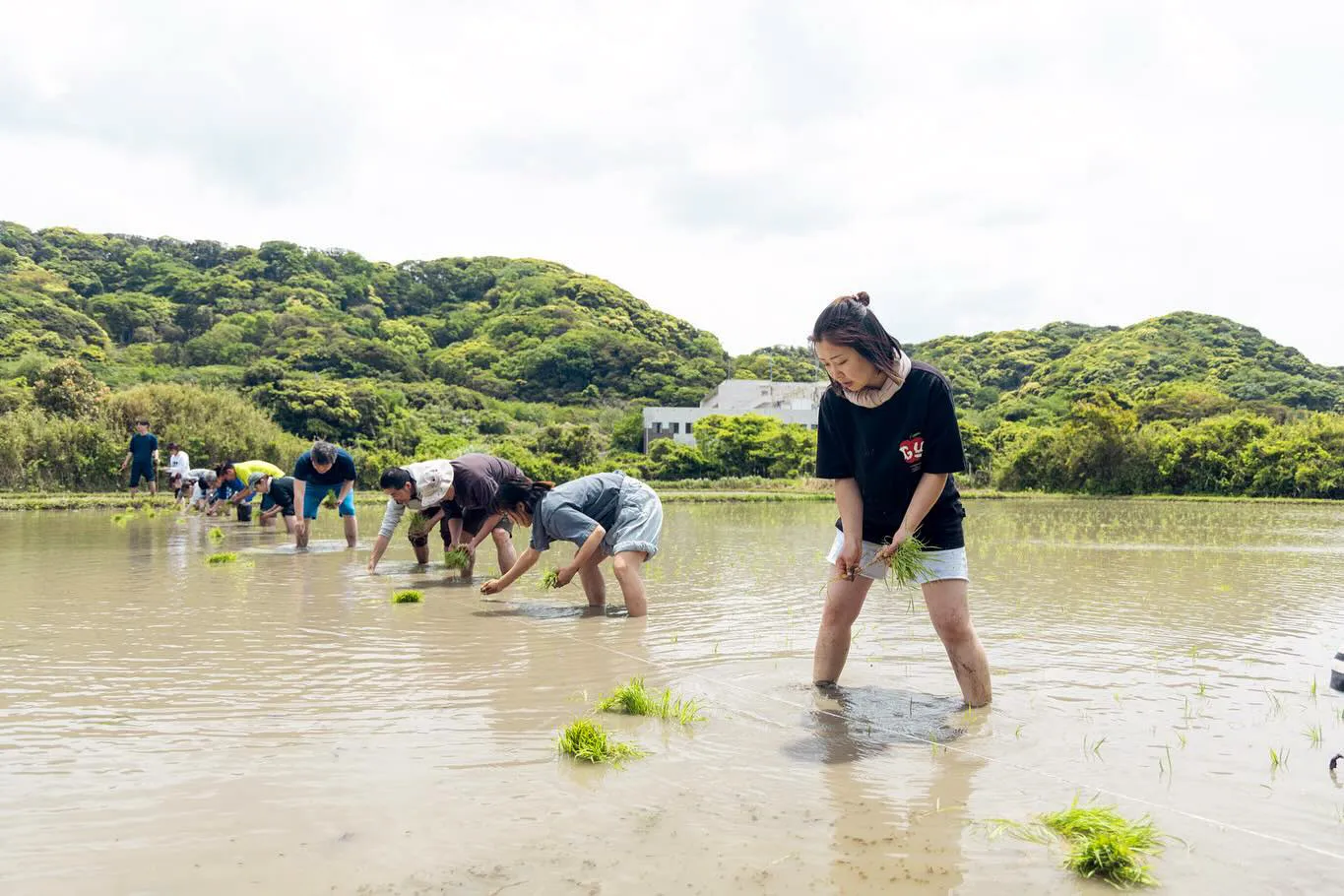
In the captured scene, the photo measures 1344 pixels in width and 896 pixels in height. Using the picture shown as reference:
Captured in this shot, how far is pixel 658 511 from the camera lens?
24.7 ft

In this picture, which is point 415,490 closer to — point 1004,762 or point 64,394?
point 1004,762

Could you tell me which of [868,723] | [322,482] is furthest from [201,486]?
[868,723]

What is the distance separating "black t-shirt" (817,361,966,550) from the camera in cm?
419

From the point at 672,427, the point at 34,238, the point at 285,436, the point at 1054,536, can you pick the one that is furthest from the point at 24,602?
the point at 34,238

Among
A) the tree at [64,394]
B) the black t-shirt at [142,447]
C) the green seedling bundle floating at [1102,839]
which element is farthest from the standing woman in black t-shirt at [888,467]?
the tree at [64,394]

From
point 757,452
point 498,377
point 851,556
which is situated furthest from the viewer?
point 498,377

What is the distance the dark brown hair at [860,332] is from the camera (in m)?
4.13

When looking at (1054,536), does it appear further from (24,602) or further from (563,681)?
(24,602)

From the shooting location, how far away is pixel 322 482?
1186 centimetres

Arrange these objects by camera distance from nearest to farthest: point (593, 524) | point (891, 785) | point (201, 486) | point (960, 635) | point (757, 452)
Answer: point (891, 785)
point (960, 635)
point (593, 524)
point (201, 486)
point (757, 452)

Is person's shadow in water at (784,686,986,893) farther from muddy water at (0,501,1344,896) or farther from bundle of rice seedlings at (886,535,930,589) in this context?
bundle of rice seedlings at (886,535,930,589)

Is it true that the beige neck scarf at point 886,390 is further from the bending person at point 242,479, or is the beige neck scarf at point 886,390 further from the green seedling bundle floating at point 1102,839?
the bending person at point 242,479

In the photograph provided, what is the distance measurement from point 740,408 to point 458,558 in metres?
64.2

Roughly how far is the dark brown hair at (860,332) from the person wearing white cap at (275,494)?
10.6 meters
